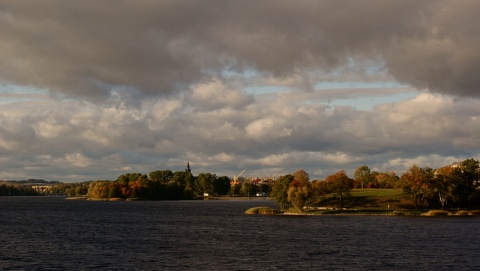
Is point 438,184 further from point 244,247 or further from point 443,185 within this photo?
point 244,247

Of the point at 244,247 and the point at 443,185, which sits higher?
the point at 443,185

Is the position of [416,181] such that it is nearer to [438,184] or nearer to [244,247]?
[438,184]

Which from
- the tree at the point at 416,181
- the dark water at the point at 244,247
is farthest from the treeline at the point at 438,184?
the dark water at the point at 244,247

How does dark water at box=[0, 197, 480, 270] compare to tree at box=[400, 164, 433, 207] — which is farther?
tree at box=[400, 164, 433, 207]

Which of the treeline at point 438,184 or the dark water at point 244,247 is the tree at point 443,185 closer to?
the treeline at point 438,184

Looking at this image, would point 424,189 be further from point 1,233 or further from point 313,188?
point 1,233

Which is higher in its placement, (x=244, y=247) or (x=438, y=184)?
(x=438, y=184)

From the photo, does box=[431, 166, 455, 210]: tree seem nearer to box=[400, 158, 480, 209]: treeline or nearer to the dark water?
box=[400, 158, 480, 209]: treeline

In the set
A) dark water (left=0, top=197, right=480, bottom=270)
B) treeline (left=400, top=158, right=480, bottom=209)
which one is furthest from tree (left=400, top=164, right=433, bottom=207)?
dark water (left=0, top=197, right=480, bottom=270)

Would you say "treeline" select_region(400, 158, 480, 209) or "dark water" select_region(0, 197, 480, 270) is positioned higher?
"treeline" select_region(400, 158, 480, 209)

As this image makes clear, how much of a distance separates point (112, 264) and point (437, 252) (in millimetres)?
57244

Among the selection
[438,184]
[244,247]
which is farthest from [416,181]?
[244,247]

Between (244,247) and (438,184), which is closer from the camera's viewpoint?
(244,247)

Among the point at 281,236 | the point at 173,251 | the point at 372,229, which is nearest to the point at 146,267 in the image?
the point at 173,251
